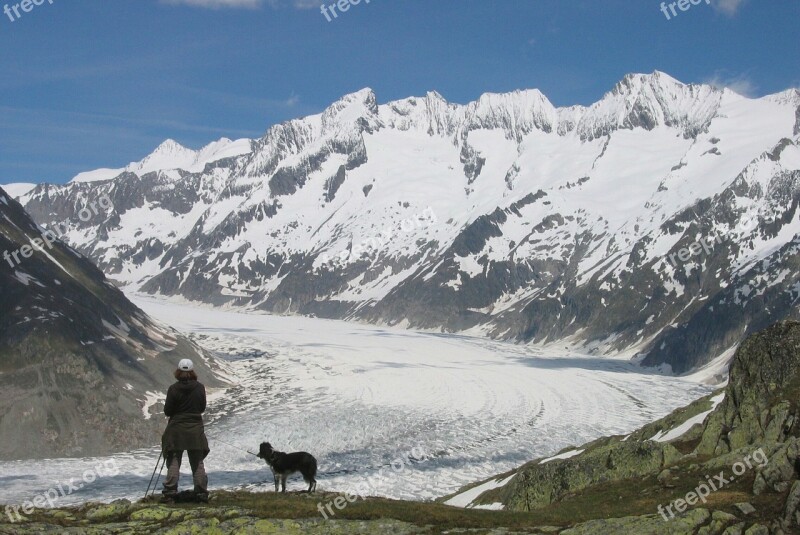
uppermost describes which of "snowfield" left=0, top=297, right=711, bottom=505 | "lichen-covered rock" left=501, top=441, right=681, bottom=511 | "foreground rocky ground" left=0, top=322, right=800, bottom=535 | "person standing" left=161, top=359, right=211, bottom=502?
"person standing" left=161, top=359, right=211, bottom=502

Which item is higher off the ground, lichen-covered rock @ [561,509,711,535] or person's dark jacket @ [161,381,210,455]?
person's dark jacket @ [161,381,210,455]

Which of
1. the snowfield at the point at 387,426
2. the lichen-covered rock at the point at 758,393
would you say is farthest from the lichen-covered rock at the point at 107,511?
the snowfield at the point at 387,426

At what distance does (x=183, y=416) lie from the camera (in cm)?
2311

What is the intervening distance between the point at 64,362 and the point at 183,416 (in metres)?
101

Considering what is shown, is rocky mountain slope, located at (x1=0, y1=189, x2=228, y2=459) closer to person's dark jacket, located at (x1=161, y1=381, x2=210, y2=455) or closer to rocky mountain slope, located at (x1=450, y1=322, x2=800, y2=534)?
rocky mountain slope, located at (x1=450, y1=322, x2=800, y2=534)

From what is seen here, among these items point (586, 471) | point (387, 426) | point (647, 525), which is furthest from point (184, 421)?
point (387, 426)

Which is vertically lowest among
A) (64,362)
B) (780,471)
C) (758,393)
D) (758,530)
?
(64,362)

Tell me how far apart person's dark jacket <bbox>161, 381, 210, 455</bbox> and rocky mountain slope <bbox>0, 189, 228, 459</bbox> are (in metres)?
84.7

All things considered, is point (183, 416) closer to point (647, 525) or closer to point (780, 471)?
point (647, 525)

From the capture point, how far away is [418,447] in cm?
11000

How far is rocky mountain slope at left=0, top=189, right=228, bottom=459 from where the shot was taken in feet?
337

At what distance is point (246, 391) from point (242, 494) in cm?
13173

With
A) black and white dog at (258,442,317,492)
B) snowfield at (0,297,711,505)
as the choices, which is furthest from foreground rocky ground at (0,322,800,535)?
snowfield at (0,297,711,505)

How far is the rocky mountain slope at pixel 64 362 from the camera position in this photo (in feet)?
337
